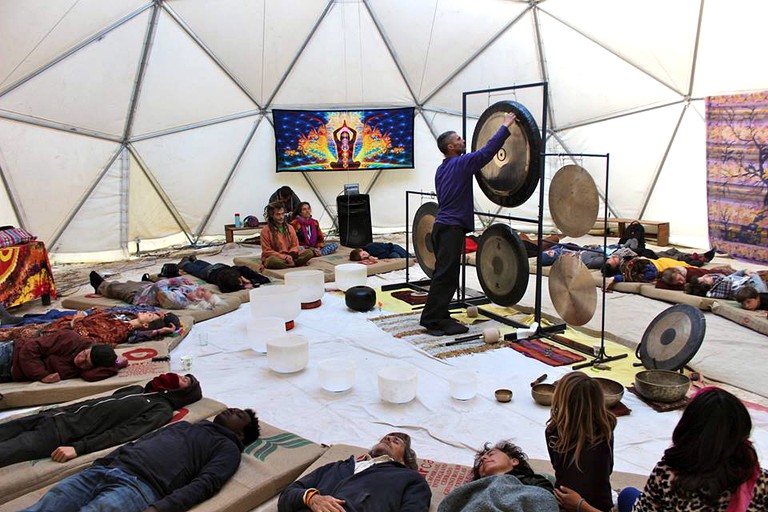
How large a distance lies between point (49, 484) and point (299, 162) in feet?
29.2

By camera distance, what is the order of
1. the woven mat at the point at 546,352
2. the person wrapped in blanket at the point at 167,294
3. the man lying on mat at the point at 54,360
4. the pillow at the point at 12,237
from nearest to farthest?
the man lying on mat at the point at 54,360, the woven mat at the point at 546,352, the person wrapped in blanket at the point at 167,294, the pillow at the point at 12,237

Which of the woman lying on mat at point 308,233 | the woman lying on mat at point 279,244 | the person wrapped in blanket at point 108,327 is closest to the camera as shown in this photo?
the person wrapped in blanket at point 108,327

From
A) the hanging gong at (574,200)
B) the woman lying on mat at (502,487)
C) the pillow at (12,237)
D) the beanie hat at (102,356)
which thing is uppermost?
the hanging gong at (574,200)

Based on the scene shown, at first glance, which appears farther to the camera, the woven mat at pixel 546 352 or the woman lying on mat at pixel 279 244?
the woman lying on mat at pixel 279 244

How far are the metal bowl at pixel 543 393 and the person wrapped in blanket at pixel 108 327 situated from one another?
3.22 metres

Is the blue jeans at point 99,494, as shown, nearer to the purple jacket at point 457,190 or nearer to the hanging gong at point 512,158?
the purple jacket at point 457,190

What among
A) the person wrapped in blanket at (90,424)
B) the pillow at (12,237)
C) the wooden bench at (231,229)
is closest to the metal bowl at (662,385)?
the person wrapped in blanket at (90,424)

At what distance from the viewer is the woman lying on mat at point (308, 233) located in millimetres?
9484

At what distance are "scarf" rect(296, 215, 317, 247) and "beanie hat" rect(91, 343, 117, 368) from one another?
15.9 feet

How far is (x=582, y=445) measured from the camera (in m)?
2.84

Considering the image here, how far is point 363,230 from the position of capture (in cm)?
1041

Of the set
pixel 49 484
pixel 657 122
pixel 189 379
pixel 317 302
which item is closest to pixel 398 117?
pixel 657 122

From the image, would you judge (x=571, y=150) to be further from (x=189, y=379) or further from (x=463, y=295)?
(x=189, y=379)

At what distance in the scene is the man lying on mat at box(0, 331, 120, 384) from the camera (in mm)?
4684
